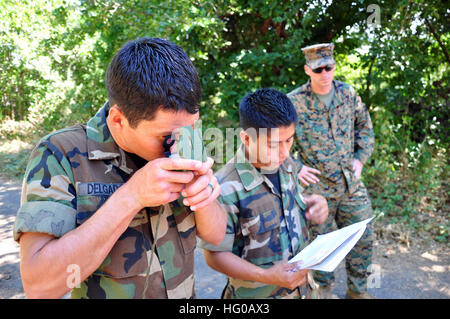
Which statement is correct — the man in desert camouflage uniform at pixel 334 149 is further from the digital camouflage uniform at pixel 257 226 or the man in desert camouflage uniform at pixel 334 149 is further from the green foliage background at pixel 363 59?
the green foliage background at pixel 363 59

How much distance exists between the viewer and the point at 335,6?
4.64 meters

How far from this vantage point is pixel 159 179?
3.01 feet

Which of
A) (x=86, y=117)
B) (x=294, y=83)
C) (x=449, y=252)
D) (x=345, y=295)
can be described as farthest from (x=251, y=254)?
(x=86, y=117)

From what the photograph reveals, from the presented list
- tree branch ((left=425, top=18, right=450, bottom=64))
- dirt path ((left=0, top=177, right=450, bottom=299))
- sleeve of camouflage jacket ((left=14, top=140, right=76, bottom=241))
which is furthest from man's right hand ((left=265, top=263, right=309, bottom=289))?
tree branch ((left=425, top=18, right=450, bottom=64))

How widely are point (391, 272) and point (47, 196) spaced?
3.59m

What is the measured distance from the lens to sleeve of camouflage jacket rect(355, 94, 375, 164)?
3086 mm

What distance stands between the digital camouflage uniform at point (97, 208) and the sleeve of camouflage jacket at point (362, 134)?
2347 millimetres

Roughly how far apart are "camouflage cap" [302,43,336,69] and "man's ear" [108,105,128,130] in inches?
89.6

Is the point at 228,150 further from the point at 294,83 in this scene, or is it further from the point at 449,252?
the point at 449,252

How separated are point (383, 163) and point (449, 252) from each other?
1544 millimetres

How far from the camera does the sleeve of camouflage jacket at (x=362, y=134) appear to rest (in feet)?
10.1

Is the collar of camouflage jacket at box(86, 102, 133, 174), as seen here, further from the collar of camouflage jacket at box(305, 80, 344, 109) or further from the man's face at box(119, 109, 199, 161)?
the collar of camouflage jacket at box(305, 80, 344, 109)

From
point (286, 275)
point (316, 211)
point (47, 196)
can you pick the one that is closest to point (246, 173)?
point (316, 211)

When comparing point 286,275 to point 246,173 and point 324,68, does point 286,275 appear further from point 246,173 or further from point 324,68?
point 324,68
